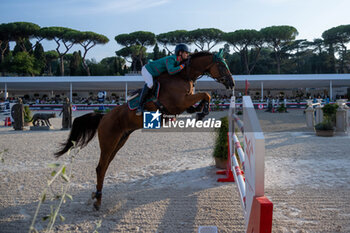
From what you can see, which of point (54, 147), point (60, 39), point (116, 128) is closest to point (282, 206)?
point (116, 128)

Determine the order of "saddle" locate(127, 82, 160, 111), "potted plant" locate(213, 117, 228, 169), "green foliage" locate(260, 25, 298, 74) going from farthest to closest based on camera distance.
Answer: "green foliage" locate(260, 25, 298, 74) < "potted plant" locate(213, 117, 228, 169) < "saddle" locate(127, 82, 160, 111)

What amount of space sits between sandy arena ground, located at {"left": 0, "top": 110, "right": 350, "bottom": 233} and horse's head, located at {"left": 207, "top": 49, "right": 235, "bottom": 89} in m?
1.46

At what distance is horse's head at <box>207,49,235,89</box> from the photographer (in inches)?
112

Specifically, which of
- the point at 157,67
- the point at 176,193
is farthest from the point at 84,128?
the point at 176,193

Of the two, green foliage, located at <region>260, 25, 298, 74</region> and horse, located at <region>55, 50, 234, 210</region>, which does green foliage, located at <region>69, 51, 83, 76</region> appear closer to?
green foliage, located at <region>260, 25, 298, 74</region>

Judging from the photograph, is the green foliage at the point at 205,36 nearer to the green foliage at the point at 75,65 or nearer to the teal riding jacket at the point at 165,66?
the green foliage at the point at 75,65

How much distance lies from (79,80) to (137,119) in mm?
24950

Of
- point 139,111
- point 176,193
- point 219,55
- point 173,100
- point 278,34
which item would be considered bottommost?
point 176,193

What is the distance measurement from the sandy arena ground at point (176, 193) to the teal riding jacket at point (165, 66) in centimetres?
160

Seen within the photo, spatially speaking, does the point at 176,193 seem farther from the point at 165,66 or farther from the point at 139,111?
the point at 165,66

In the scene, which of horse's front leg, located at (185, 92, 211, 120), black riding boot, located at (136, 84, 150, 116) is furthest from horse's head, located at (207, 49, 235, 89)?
black riding boot, located at (136, 84, 150, 116)

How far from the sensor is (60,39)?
134 feet

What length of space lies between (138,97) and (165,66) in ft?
1.59

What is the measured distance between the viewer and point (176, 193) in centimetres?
377
